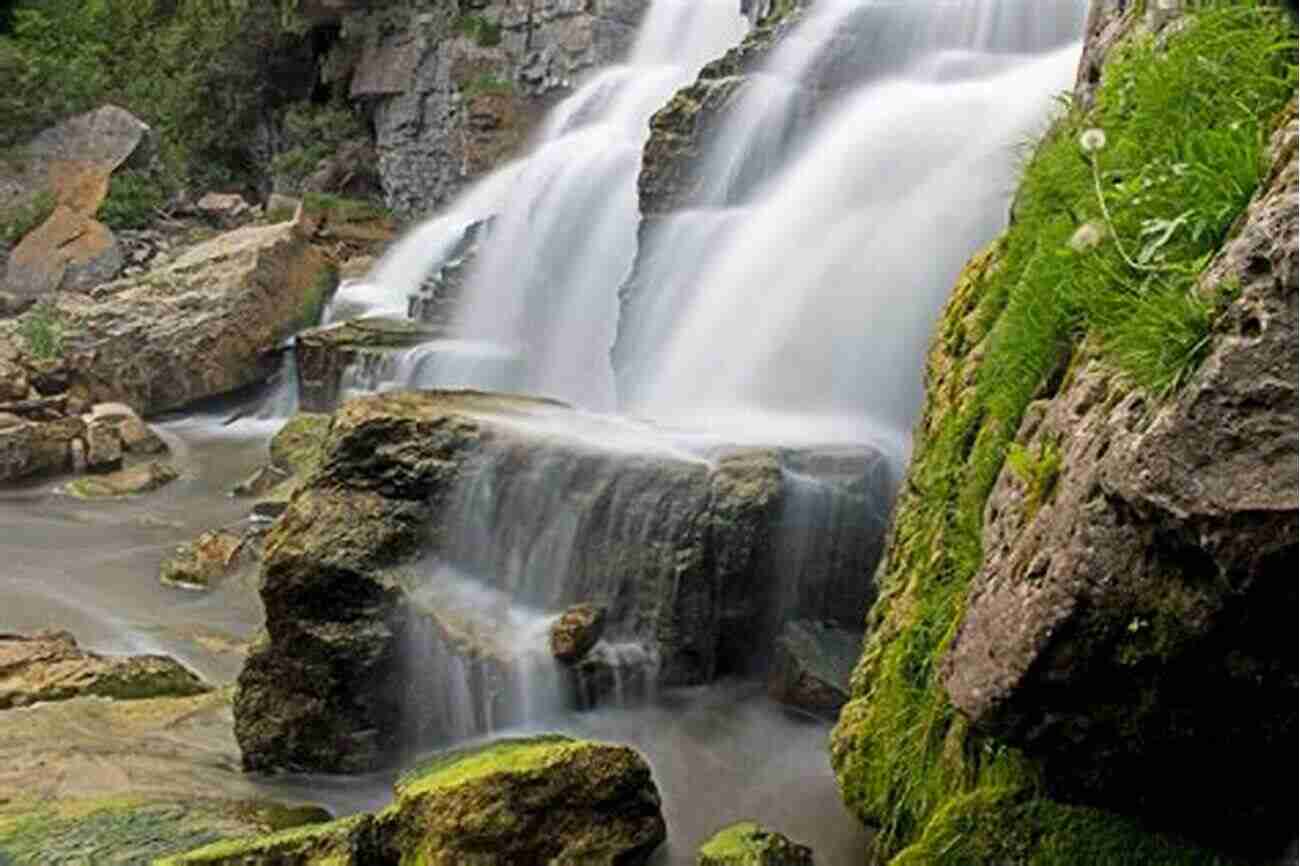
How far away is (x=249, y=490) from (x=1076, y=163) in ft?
29.5

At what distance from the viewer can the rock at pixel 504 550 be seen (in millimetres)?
5566

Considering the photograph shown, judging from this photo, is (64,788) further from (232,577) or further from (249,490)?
(249,490)

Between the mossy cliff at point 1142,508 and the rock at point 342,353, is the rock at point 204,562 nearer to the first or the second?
the rock at point 342,353

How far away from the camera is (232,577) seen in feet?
28.7

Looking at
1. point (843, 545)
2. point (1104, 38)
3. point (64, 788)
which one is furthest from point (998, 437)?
point (64, 788)

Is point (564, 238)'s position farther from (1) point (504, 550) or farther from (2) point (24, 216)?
(2) point (24, 216)

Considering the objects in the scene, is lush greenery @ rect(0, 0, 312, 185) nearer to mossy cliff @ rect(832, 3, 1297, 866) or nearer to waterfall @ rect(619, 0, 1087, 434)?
waterfall @ rect(619, 0, 1087, 434)

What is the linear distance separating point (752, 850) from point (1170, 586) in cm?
197

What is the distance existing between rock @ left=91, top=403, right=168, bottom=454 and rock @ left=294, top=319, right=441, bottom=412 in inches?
57.7

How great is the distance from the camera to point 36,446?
11484 mm

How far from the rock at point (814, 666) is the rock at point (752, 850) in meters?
1.47

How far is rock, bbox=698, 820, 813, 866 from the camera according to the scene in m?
3.79

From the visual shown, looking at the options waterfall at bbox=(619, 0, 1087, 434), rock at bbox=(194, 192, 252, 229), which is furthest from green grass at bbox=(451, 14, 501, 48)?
waterfall at bbox=(619, 0, 1087, 434)

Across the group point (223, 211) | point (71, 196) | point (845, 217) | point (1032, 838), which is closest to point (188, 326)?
point (71, 196)
